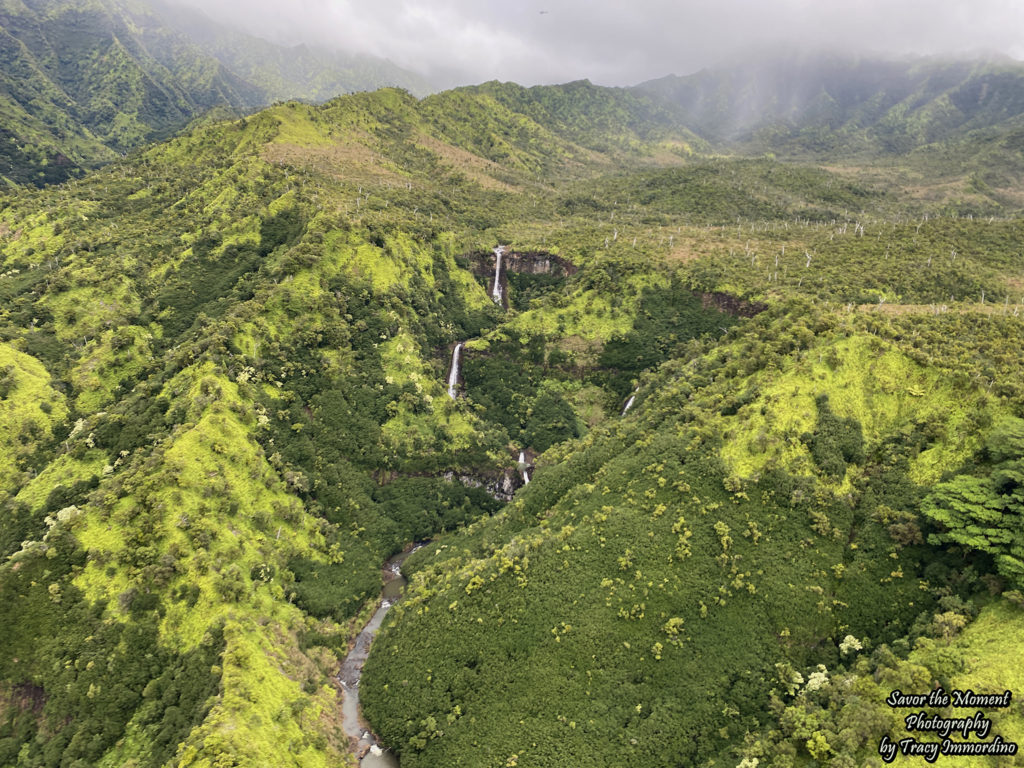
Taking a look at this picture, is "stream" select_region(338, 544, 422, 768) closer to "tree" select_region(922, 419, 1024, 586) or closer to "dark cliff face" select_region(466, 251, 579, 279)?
"tree" select_region(922, 419, 1024, 586)

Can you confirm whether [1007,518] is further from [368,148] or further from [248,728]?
[368,148]

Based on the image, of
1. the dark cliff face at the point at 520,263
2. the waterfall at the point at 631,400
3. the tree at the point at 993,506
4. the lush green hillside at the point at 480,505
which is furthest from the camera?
the dark cliff face at the point at 520,263

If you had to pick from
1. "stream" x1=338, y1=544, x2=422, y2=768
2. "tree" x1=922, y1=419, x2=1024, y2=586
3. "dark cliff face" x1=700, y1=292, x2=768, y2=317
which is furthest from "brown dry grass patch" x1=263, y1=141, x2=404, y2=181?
"tree" x1=922, y1=419, x2=1024, y2=586

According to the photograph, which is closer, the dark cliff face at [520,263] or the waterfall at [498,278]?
the dark cliff face at [520,263]

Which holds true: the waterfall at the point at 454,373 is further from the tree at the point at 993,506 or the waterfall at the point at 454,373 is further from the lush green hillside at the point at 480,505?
the tree at the point at 993,506

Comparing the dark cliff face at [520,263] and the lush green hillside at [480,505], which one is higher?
the dark cliff face at [520,263]

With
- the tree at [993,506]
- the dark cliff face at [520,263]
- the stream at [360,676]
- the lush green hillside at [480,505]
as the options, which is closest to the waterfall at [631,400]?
the lush green hillside at [480,505]
